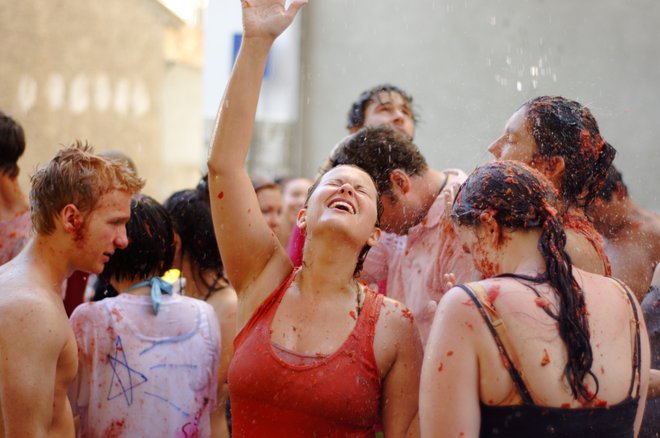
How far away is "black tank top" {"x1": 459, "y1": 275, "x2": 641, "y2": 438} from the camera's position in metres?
2.53

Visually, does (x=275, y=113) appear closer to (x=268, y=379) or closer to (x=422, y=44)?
(x=422, y=44)

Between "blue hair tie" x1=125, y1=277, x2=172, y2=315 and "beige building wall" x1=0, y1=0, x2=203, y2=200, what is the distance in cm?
383

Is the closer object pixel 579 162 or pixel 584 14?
pixel 579 162

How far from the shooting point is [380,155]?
13.6 feet

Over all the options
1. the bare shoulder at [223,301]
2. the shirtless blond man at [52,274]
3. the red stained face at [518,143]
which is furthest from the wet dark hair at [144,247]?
the red stained face at [518,143]

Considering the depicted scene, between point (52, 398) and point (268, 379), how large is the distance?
0.78 m

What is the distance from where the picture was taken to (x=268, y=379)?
9.63 ft

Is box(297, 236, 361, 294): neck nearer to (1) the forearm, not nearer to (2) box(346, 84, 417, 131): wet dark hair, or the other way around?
(1) the forearm

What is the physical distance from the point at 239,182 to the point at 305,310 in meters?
0.53

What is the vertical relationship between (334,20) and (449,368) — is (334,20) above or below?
above

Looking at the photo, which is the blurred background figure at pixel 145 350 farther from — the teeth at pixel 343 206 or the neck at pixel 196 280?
the teeth at pixel 343 206

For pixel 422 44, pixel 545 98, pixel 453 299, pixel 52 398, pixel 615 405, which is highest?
pixel 422 44

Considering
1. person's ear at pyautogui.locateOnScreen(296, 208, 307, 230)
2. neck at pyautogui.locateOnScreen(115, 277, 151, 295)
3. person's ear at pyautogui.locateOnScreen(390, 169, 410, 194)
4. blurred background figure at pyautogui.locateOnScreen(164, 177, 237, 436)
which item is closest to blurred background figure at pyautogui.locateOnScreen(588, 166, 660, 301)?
person's ear at pyautogui.locateOnScreen(390, 169, 410, 194)

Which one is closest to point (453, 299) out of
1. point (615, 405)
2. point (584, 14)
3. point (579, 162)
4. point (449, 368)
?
point (449, 368)
